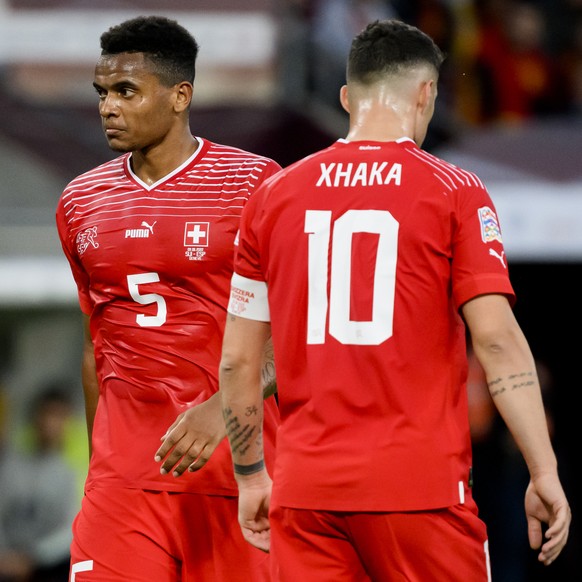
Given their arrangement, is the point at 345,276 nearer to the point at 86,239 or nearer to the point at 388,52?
the point at 388,52

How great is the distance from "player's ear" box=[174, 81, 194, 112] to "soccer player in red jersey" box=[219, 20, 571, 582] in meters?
1.06

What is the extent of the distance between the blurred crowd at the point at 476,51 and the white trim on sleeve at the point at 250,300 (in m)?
6.59

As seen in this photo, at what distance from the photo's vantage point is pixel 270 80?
34.6 ft

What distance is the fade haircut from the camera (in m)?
3.92

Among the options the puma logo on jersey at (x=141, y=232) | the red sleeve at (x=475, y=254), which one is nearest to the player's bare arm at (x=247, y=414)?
the red sleeve at (x=475, y=254)

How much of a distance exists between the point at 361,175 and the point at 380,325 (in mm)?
418

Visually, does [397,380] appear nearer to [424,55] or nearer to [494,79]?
[424,55]

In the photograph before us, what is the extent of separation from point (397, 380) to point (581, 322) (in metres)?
8.18

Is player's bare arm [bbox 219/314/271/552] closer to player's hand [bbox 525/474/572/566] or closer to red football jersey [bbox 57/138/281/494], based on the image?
red football jersey [bbox 57/138/281/494]

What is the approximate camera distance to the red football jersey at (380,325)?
144 inches

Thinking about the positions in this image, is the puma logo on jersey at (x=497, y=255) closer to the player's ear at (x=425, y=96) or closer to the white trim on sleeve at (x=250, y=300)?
the player's ear at (x=425, y=96)

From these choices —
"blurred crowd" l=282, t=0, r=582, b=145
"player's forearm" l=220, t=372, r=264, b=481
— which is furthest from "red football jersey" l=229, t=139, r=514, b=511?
"blurred crowd" l=282, t=0, r=582, b=145

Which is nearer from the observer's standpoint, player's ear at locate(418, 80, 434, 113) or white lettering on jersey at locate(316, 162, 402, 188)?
white lettering on jersey at locate(316, 162, 402, 188)

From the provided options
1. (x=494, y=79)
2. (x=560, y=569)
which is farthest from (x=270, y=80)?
(x=560, y=569)
